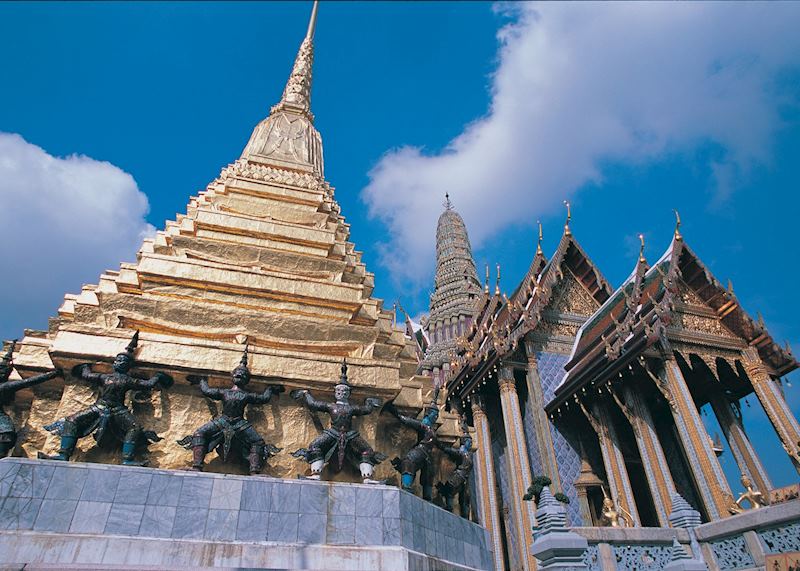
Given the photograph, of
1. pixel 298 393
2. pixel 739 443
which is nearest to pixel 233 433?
pixel 298 393

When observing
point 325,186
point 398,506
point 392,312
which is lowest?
point 398,506

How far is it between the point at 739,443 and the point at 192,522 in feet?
44.9

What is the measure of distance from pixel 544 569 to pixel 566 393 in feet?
26.6

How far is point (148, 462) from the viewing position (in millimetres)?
5383

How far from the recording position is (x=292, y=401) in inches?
245

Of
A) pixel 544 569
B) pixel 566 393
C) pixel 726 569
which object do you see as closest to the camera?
pixel 544 569

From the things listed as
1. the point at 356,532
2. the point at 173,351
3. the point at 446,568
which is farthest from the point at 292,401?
the point at 446,568

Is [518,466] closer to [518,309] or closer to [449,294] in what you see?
[518,309]

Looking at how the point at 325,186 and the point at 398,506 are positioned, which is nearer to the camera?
the point at 398,506

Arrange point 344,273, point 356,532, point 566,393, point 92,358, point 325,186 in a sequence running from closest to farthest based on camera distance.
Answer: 1. point 356,532
2. point 92,358
3. point 344,273
4. point 325,186
5. point 566,393

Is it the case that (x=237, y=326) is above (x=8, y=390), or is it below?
above

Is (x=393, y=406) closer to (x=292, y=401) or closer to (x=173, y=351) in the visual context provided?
(x=292, y=401)

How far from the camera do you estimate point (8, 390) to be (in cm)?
524

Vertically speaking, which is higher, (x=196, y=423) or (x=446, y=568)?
(x=196, y=423)
